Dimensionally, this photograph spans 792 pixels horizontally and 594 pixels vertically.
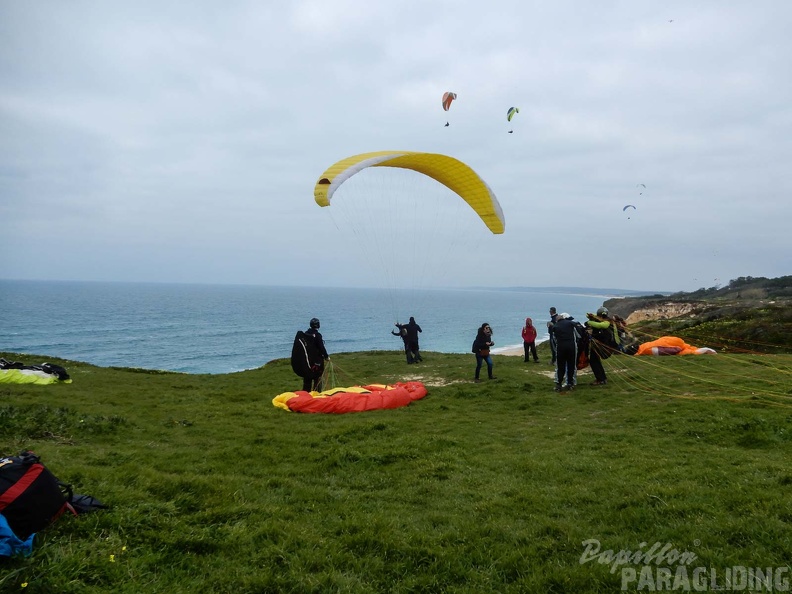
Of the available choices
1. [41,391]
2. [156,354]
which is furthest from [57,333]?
[41,391]

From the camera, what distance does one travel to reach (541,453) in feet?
25.4

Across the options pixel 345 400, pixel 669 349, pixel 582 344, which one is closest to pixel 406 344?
pixel 582 344

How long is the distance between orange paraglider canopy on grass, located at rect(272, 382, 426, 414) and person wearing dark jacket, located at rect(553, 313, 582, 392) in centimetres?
462

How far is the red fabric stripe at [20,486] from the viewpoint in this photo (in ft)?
12.2

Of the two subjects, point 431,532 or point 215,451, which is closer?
point 431,532

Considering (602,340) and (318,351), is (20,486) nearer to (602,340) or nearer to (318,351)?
(318,351)

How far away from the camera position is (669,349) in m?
18.8

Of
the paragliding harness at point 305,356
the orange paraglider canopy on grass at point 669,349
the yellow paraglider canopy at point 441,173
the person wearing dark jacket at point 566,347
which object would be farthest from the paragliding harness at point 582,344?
the paragliding harness at point 305,356

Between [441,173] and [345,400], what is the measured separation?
874 cm

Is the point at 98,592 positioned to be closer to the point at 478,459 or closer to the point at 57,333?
the point at 478,459

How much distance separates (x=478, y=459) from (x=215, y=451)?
463 cm

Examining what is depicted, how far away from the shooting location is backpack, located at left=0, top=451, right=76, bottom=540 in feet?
12.3

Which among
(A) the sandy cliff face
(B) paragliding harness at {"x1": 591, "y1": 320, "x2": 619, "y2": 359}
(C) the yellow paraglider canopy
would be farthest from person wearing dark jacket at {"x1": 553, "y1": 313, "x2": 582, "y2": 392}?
(A) the sandy cliff face

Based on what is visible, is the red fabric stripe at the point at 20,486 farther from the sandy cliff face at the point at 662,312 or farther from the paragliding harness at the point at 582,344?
the sandy cliff face at the point at 662,312
